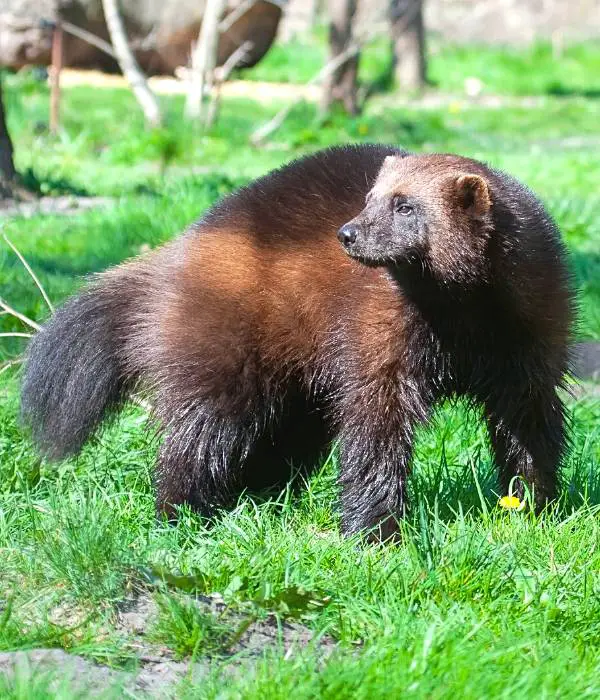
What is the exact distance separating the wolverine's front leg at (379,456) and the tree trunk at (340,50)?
10.6 meters

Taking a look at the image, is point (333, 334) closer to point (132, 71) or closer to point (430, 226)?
point (430, 226)

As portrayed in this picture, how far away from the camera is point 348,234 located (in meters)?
3.46

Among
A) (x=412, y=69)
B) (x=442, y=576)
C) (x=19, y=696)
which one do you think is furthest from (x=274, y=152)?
(x=19, y=696)

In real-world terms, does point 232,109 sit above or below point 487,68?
below

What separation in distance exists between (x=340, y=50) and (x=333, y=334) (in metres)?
10.8

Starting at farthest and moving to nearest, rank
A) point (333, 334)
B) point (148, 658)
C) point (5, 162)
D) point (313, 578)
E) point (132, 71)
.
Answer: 1. point (132, 71)
2. point (5, 162)
3. point (333, 334)
4. point (313, 578)
5. point (148, 658)

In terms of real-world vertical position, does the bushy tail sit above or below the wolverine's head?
below

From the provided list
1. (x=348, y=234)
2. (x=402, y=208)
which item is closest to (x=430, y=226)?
(x=402, y=208)

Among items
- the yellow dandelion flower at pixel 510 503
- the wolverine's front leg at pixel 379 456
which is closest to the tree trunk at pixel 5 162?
the wolverine's front leg at pixel 379 456

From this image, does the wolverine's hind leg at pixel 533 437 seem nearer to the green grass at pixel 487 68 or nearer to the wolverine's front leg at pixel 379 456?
the wolverine's front leg at pixel 379 456

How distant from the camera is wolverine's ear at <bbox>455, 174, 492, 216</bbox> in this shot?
11.4ft

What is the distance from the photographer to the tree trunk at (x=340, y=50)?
1384 centimetres

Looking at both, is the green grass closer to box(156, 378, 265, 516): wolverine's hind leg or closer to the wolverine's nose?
box(156, 378, 265, 516): wolverine's hind leg

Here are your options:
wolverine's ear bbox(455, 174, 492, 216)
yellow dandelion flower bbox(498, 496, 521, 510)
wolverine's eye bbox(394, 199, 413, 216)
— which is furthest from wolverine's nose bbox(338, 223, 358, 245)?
yellow dandelion flower bbox(498, 496, 521, 510)
